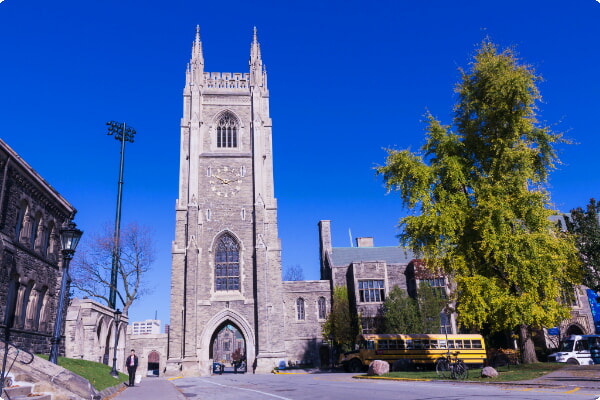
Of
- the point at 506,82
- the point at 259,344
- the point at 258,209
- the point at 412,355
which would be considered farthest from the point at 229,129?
the point at 506,82

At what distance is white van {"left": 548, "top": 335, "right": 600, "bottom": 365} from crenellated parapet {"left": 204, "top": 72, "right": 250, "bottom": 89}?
1285 inches

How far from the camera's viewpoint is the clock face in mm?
39531

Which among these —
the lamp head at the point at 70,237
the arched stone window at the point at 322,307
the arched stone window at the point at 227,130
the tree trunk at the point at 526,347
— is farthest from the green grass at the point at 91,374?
the arched stone window at the point at 227,130

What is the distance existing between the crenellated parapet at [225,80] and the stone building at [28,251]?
84.4 feet

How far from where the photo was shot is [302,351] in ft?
128

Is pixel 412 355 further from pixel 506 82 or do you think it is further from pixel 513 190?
pixel 506 82

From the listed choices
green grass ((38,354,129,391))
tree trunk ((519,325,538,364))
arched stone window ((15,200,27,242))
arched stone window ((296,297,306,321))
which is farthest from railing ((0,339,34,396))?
arched stone window ((296,297,306,321))

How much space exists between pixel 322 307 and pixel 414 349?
489 inches

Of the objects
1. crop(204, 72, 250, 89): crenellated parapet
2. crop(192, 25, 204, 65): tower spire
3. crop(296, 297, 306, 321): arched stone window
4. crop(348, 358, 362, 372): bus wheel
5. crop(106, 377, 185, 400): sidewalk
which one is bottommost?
crop(348, 358, 362, 372): bus wheel

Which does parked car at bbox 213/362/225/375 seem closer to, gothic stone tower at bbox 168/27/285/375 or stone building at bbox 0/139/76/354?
gothic stone tower at bbox 168/27/285/375

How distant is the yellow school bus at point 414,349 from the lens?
1140 inches

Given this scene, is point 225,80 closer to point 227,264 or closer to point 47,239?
point 227,264

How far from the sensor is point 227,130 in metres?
42.7

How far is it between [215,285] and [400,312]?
563 inches
